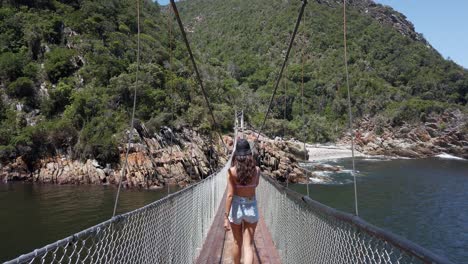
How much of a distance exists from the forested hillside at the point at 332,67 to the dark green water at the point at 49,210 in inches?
893

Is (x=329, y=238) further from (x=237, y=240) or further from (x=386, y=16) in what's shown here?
(x=386, y=16)

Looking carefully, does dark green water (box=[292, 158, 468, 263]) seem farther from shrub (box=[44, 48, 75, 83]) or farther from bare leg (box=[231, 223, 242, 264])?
shrub (box=[44, 48, 75, 83])

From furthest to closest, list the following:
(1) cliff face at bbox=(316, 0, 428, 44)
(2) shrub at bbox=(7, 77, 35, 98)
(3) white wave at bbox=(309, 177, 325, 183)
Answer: (1) cliff face at bbox=(316, 0, 428, 44)
(3) white wave at bbox=(309, 177, 325, 183)
(2) shrub at bbox=(7, 77, 35, 98)

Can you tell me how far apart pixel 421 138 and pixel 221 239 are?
146 ft

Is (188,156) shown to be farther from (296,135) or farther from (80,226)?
(296,135)

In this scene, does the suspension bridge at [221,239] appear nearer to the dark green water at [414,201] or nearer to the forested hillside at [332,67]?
the dark green water at [414,201]

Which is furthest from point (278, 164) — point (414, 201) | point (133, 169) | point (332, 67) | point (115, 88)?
point (332, 67)

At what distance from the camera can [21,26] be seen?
23625 millimetres

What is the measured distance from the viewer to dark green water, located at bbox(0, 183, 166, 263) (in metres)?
9.48

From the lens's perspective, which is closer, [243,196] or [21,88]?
[243,196]

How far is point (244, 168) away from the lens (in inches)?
91.8

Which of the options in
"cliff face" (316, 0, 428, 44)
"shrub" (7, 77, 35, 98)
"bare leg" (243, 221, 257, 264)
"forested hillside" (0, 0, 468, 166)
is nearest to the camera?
"bare leg" (243, 221, 257, 264)

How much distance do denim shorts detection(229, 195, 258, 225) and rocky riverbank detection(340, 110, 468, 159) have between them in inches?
1662

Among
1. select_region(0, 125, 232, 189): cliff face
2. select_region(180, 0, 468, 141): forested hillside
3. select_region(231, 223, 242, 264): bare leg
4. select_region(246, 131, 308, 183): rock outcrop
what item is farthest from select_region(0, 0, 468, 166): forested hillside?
select_region(246, 131, 308, 183): rock outcrop
